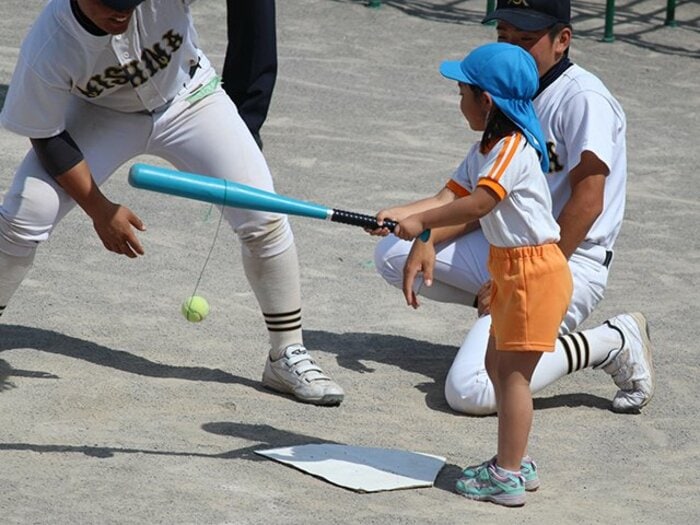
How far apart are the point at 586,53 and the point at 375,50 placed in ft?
5.04

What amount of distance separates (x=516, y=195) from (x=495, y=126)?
19 cm

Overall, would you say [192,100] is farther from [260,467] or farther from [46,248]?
[46,248]

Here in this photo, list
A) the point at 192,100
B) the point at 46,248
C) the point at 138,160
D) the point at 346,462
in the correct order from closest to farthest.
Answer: the point at 346,462 < the point at 192,100 < the point at 46,248 < the point at 138,160

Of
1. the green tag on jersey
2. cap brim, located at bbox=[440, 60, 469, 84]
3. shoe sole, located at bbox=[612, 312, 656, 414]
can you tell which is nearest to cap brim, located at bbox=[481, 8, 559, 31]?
cap brim, located at bbox=[440, 60, 469, 84]

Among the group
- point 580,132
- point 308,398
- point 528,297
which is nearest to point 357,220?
point 528,297

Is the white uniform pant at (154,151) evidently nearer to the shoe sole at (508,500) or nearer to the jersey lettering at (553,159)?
the jersey lettering at (553,159)

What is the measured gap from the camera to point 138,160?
7.51 metres

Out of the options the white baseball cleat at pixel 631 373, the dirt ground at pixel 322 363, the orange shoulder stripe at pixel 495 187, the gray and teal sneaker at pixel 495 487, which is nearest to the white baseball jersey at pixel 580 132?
the white baseball cleat at pixel 631 373

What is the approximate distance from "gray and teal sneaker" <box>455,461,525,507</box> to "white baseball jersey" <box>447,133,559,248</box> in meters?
0.62

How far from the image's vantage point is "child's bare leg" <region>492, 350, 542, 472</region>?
3.90 m

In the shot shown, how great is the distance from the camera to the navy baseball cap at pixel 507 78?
381 centimetres

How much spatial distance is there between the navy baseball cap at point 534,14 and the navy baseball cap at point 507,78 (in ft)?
2.38

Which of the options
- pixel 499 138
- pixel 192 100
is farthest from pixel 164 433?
pixel 499 138

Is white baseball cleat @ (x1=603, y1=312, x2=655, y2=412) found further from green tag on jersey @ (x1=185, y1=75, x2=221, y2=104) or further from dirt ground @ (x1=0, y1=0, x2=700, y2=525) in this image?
green tag on jersey @ (x1=185, y1=75, x2=221, y2=104)
